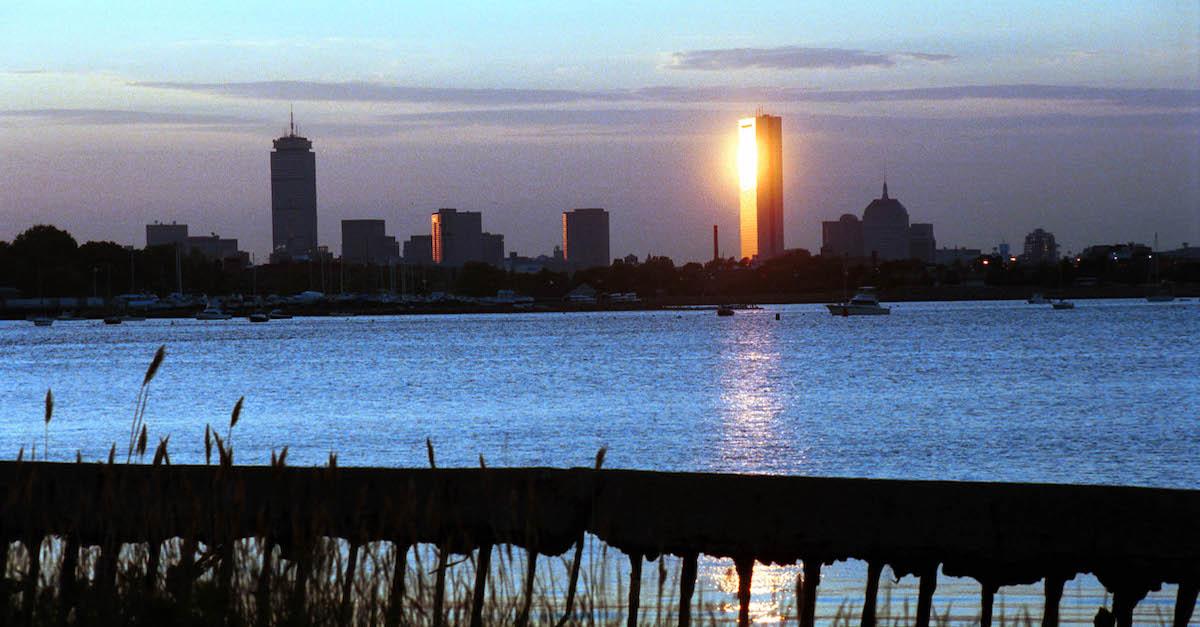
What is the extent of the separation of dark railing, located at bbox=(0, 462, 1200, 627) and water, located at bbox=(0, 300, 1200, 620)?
24.8 feet

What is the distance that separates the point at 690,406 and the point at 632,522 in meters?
53.5

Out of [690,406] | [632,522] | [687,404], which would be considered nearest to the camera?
[632,522]

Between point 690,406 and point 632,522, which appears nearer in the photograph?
point 632,522

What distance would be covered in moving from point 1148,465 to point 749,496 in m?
33.3

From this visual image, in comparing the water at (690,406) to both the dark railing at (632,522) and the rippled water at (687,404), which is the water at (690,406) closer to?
the rippled water at (687,404)

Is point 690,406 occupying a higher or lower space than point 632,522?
lower

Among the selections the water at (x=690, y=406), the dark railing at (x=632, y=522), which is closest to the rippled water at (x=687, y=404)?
the water at (x=690, y=406)

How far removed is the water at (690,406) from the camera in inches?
1515

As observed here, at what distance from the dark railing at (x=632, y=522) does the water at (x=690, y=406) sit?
7554 mm

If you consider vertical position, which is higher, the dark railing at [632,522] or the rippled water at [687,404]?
the dark railing at [632,522]

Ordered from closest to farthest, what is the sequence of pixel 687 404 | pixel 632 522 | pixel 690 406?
1. pixel 632 522
2. pixel 690 406
3. pixel 687 404

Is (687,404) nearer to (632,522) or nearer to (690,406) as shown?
(690,406)

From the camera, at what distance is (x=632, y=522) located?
18.7 ft

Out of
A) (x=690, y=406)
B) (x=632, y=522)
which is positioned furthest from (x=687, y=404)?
(x=632, y=522)
